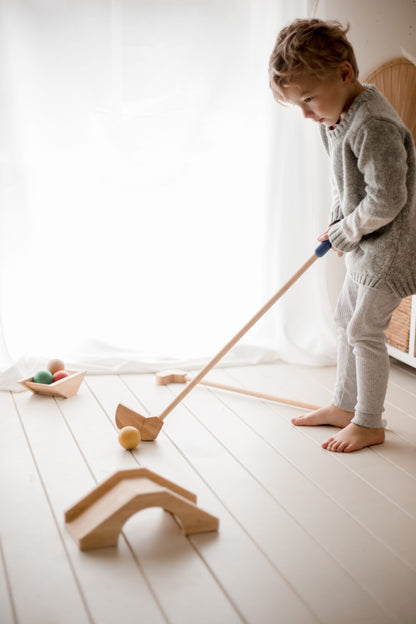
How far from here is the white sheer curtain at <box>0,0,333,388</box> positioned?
2434mm

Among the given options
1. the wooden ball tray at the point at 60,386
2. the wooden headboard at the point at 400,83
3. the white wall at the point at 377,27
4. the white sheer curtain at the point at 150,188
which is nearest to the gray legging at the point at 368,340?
the white sheer curtain at the point at 150,188

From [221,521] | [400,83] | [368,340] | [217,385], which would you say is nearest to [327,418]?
[368,340]

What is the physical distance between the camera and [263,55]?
2629 mm

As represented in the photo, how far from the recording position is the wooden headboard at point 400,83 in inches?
109

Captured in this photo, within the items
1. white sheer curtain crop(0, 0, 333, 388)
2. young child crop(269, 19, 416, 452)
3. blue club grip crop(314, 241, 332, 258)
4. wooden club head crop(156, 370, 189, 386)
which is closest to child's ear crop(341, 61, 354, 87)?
young child crop(269, 19, 416, 452)

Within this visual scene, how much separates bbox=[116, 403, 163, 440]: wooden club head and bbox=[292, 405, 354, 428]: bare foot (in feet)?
1.39

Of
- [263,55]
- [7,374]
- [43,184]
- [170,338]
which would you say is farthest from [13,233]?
[263,55]

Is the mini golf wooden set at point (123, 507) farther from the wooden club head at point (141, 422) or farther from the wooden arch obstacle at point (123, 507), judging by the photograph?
the wooden club head at point (141, 422)

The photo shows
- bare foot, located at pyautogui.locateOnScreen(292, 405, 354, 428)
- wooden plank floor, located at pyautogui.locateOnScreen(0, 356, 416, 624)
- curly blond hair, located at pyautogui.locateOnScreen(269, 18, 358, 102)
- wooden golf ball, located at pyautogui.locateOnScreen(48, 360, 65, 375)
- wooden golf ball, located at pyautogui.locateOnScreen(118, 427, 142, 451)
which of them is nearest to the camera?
wooden plank floor, located at pyautogui.locateOnScreen(0, 356, 416, 624)

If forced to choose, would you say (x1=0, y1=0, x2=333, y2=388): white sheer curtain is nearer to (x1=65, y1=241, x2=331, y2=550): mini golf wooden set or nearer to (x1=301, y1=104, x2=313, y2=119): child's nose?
(x1=301, y1=104, x2=313, y2=119): child's nose

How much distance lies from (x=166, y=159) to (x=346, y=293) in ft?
3.03

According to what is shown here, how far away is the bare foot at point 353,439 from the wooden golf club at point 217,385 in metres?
0.26

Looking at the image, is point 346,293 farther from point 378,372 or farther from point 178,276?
point 178,276

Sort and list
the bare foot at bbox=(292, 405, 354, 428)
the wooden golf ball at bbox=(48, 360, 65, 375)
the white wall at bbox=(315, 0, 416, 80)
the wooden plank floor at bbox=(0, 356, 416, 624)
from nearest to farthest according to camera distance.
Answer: the wooden plank floor at bbox=(0, 356, 416, 624) < the bare foot at bbox=(292, 405, 354, 428) < the wooden golf ball at bbox=(48, 360, 65, 375) < the white wall at bbox=(315, 0, 416, 80)
